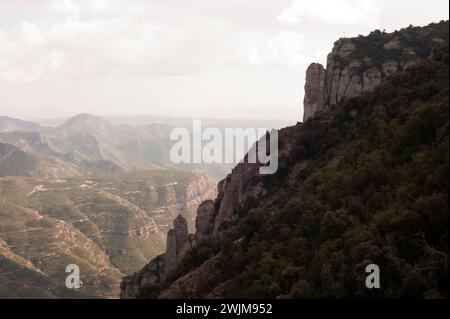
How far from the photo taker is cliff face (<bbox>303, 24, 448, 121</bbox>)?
133 meters

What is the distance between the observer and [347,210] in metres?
64.0

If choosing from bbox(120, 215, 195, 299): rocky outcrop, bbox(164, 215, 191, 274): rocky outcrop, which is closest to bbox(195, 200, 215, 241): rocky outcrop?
bbox(120, 215, 195, 299): rocky outcrop

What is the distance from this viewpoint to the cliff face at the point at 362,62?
437ft

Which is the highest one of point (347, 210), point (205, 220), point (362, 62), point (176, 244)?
point (362, 62)

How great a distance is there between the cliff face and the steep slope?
2472 cm

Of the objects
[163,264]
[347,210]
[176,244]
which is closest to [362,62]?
[176,244]

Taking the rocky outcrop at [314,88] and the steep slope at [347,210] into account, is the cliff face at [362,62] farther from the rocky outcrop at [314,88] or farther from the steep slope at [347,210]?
the steep slope at [347,210]

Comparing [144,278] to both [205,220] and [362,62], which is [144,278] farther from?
[362,62]

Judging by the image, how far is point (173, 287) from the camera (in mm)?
78562

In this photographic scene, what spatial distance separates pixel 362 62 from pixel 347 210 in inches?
3308
